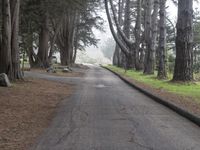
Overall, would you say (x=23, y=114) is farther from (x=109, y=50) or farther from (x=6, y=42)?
(x=109, y=50)

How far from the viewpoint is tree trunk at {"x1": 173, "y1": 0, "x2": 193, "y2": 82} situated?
64.6 ft

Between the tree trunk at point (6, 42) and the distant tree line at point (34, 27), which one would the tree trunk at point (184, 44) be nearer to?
the distant tree line at point (34, 27)

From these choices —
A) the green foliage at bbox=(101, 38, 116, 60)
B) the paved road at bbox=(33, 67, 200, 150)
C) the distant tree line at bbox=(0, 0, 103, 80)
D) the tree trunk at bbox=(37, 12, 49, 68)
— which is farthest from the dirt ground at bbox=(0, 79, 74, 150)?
the green foliage at bbox=(101, 38, 116, 60)

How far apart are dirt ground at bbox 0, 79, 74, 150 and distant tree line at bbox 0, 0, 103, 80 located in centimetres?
220

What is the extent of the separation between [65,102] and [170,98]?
352cm

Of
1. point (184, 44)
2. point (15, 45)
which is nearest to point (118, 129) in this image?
point (15, 45)

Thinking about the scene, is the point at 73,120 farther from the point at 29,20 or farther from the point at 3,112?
the point at 29,20

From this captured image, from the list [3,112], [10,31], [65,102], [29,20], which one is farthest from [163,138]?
[29,20]

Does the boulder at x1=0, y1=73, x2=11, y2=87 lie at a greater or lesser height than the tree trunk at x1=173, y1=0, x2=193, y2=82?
lesser

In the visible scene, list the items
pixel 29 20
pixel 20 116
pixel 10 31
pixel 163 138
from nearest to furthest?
1. pixel 163 138
2. pixel 20 116
3. pixel 10 31
4. pixel 29 20

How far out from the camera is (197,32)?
60.2m

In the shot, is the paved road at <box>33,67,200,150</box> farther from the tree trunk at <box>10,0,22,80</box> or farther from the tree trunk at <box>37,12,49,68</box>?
the tree trunk at <box>37,12,49,68</box>

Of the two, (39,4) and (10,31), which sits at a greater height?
(39,4)

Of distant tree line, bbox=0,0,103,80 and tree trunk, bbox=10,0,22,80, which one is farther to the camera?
tree trunk, bbox=10,0,22,80
